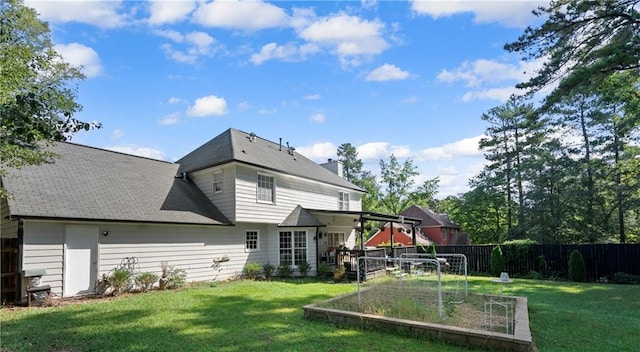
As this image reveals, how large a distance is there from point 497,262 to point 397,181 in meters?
29.2

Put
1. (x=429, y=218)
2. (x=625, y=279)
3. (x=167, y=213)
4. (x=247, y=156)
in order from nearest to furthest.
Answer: (x=167, y=213)
(x=625, y=279)
(x=247, y=156)
(x=429, y=218)

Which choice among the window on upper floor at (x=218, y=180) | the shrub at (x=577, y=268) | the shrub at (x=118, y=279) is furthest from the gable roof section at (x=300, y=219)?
the shrub at (x=577, y=268)

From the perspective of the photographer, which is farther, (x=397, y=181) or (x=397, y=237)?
(x=397, y=181)

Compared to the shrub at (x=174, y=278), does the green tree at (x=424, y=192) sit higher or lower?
higher

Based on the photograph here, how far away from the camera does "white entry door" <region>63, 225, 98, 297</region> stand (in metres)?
10.0

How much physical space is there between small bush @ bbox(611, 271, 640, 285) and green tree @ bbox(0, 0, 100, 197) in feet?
64.9

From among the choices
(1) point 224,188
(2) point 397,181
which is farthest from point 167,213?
(2) point 397,181

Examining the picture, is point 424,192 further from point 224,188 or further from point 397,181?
point 224,188

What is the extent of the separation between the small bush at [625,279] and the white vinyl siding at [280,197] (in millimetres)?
13591

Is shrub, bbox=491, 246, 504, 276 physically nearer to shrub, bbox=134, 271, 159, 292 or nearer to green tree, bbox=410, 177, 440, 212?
shrub, bbox=134, 271, 159, 292

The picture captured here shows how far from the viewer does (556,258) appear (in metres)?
16.4

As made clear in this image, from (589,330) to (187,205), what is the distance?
1307 centimetres

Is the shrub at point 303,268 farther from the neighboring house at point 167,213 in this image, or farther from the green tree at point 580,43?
the green tree at point 580,43

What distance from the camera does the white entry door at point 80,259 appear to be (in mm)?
10023
